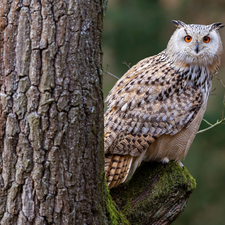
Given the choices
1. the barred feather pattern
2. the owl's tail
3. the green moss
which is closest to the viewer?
the green moss

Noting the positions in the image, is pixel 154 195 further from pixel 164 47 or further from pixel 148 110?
pixel 164 47

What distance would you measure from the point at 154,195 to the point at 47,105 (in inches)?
47.9

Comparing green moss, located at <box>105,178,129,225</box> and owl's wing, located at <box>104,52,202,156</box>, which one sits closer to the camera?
green moss, located at <box>105,178,129,225</box>

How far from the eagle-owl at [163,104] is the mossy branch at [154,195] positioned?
131 millimetres

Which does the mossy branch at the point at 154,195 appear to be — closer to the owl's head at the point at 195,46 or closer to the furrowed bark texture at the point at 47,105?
the furrowed bark texture at the point at 47,105

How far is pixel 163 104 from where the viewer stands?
2725 millimetres

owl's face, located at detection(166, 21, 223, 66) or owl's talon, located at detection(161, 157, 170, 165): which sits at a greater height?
owl's face, located at detection(166, 21, 223, 66)

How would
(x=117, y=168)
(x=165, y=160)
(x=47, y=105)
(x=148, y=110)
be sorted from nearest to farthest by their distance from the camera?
(x=47, y=105)
(x=117, y=168)
(x=148, y=110)
(x=165, y=160)

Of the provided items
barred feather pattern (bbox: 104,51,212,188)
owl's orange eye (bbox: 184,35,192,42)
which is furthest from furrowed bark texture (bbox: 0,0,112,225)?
owl's orange eye (bbox: 184,35,192,42)

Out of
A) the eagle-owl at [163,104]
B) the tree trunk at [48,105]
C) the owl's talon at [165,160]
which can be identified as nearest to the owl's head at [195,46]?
the eagle-owl at [163,104]

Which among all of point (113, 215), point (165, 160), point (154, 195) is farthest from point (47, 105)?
point (165, 160)

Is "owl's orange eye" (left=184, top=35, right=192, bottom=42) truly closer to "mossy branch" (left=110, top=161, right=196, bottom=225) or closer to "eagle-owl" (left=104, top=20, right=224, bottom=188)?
"eagle-owl" (left=104, top=20, right=224, bottom=188)

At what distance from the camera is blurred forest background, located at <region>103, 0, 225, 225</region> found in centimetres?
718

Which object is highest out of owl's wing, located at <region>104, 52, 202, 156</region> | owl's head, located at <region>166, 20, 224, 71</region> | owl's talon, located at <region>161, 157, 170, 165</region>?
owl's head, located at <region>166, 20, 224, 71</region>
